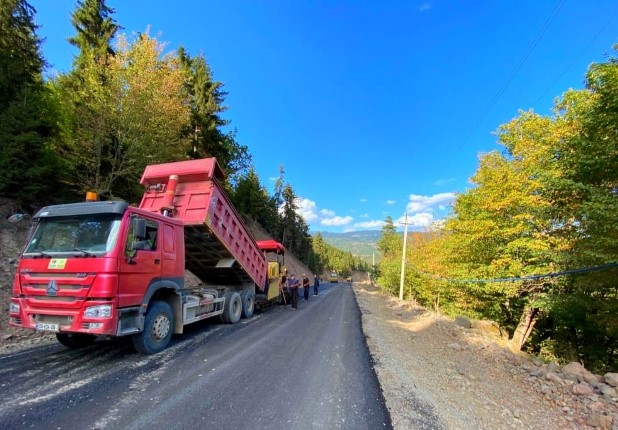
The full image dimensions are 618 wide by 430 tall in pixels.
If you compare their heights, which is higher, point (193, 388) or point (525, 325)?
point (193, 388)

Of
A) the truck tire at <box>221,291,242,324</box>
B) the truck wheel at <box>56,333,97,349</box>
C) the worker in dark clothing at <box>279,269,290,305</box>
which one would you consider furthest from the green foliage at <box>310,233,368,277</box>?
the truck wheel at <box>56,333,97,349</box>

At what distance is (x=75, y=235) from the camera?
18.8 feet

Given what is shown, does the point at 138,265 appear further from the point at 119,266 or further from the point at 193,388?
the point at 193,388

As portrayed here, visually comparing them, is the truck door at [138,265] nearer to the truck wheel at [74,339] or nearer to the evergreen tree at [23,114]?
the truck wheel at [74,339]

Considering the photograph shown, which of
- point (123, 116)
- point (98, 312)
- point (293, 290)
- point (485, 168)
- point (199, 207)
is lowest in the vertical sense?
point (293, 290)

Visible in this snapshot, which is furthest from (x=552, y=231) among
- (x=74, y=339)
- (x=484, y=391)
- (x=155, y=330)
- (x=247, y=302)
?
(x=74, y=339)

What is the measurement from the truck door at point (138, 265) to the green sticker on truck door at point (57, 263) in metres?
0.88

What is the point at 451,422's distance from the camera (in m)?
3.87

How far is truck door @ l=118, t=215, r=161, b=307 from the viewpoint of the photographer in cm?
559

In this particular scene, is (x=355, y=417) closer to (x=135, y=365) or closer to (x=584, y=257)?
(x=135, y=365)

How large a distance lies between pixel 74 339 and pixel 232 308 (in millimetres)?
4449

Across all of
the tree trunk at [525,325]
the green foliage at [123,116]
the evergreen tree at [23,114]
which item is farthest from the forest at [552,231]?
the evergreen tree at [23,114]

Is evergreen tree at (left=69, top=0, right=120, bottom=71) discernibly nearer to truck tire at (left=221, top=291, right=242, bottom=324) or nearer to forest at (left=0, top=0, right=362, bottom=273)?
forest at (left=0, top=0, right=362, bottom=273)

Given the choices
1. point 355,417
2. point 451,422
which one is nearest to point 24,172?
point 355,417
